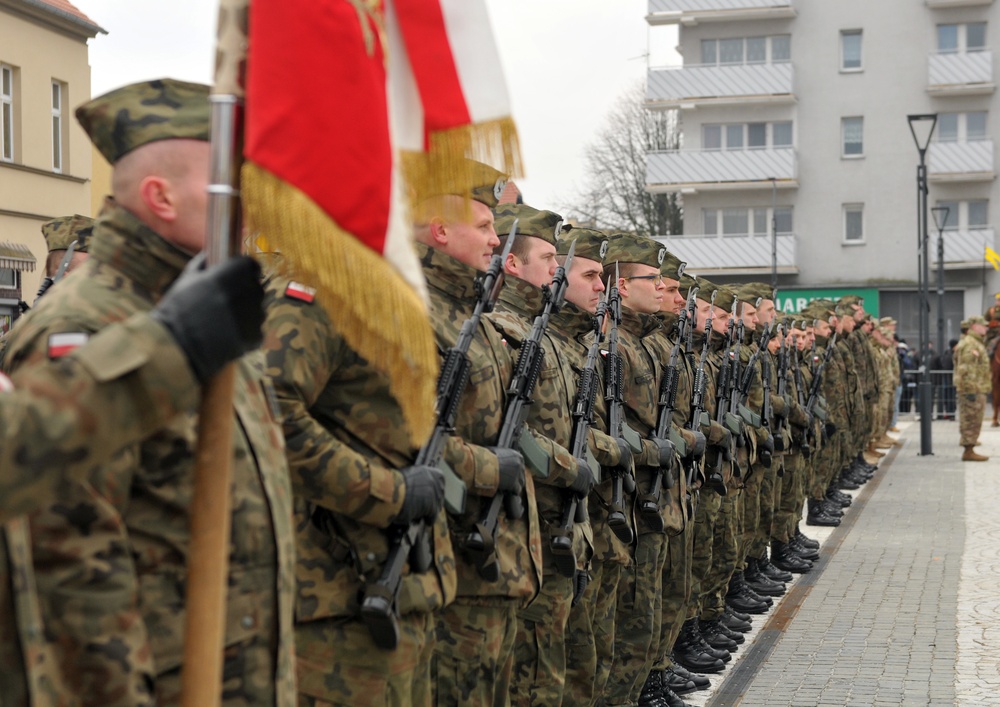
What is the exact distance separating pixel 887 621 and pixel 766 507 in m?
1.82

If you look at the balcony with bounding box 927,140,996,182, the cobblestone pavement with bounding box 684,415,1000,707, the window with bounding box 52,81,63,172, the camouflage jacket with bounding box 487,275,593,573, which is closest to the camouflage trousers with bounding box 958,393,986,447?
the cobblestone pavement with bounding box 684,415,1000,707

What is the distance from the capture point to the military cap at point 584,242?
6.43 meters

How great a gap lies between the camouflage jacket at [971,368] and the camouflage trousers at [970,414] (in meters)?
0.12

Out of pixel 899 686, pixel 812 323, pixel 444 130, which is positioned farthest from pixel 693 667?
pixel 812 323

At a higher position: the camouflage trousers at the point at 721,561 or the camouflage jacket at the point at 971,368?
the camouflage jacket at the point at 971,368

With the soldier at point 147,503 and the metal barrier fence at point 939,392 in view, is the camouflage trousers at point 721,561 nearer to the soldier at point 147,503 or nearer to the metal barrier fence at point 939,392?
the soldier at point 147,503

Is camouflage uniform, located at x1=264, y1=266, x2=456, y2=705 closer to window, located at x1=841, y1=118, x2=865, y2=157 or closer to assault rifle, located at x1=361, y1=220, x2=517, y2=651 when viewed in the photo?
assault rifle, located at x1=361, y1=220, x2=517, y2=651

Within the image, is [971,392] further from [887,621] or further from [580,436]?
[580,436]

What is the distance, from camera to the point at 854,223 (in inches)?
1934

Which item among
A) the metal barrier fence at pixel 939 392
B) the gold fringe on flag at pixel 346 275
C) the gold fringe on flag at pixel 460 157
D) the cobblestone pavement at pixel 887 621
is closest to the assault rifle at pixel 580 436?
the cobblestone pavement at pixel 887 621

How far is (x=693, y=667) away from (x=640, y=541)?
1622 mm

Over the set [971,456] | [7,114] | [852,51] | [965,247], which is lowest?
[971,456]

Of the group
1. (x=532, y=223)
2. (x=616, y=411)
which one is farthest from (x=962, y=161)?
(x=532, y=223)

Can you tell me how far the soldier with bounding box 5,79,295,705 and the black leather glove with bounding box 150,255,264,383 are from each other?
47cm
